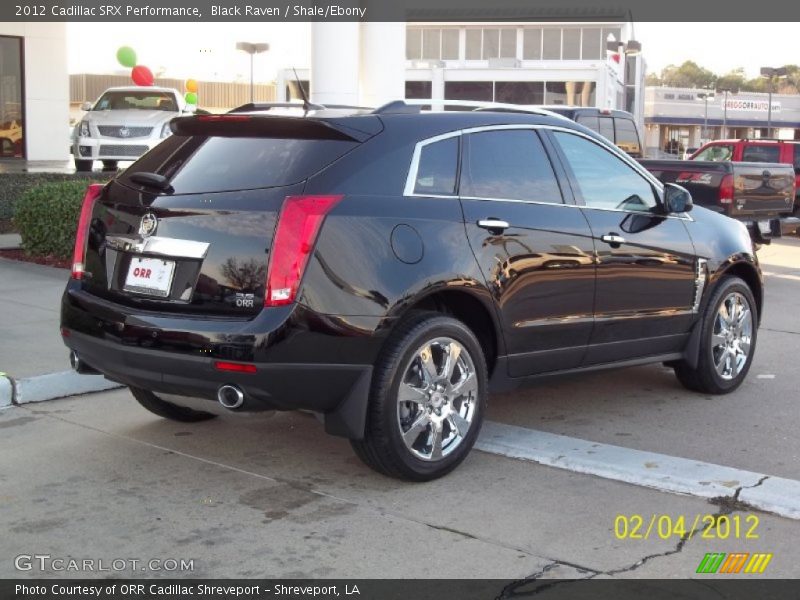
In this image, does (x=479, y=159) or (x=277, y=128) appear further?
(x=479, y=159)

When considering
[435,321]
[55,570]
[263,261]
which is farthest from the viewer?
[435,321]

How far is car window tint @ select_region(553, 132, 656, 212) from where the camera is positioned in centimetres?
655

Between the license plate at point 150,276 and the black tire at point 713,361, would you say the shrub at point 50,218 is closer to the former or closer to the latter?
the license plate at point 150,276

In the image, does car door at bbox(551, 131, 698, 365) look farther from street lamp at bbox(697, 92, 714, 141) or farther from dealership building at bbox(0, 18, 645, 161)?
street lamp at bbox(697, 92, 714, 141)

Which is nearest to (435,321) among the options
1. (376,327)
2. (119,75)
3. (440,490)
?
(376,327)

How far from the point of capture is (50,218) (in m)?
12.1

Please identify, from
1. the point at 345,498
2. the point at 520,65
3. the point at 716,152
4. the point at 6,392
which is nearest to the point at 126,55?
the point at 716,152

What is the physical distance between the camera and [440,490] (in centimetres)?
544

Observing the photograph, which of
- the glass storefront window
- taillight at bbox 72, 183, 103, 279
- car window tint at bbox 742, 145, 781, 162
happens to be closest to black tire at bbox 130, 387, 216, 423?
taillight at bbox 72, 183, 103, 279

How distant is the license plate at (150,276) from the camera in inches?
207

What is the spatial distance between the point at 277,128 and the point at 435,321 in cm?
123

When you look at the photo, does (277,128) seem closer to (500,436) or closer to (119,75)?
(500,436)
